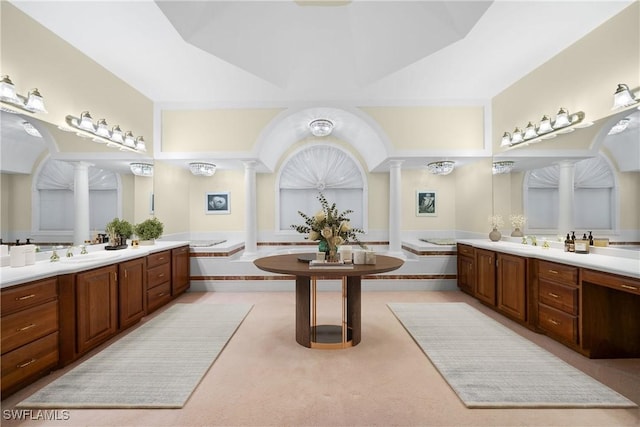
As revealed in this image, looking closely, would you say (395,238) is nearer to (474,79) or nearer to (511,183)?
(511,183)

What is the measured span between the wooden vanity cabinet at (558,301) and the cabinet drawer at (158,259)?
472 cm

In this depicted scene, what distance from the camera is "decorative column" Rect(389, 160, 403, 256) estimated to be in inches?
217

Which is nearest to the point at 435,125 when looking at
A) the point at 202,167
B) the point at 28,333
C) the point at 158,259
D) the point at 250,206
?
the point at 250,206

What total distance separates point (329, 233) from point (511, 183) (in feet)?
11.4

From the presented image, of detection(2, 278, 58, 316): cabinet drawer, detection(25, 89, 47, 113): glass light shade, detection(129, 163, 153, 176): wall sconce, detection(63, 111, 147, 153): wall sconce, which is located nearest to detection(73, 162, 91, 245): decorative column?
detection(63, 111, 147, 153): wall sconce

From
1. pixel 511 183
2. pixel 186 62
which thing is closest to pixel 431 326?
pixel 511 183

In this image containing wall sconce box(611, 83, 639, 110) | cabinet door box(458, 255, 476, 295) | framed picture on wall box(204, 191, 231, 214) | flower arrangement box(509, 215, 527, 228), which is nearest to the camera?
wall sconce box(611, 83, 639, 110)

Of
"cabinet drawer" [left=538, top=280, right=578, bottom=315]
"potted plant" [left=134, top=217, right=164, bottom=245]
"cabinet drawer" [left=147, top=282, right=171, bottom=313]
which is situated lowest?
"cabinet drawer" [left=147, top=282, right=171, bottom=313]

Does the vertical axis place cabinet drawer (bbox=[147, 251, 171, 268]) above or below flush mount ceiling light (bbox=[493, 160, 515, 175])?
below

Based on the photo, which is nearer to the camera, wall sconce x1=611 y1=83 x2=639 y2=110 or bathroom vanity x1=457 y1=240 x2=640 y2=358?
bathroom vanity x1=457 y1=240 x2=640 y2=358

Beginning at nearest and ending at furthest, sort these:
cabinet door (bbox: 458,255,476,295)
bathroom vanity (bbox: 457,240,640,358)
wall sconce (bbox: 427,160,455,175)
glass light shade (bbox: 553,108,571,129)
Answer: bathroom vanity (bbox: 457,240,640,358) < glass light shade (bbox: 553,108,571,129) < cabinet door (bbox: 458,255,476,295) < wall sconce (bbox: 427,160,455,175)

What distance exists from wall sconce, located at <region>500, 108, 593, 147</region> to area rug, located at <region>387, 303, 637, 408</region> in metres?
2.58

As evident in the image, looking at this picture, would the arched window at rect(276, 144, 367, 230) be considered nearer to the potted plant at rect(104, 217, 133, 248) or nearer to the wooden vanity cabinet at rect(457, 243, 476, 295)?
the wooden vanity cabinet at rect(457, 243, 476, 295)

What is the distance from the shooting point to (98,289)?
112 inches
